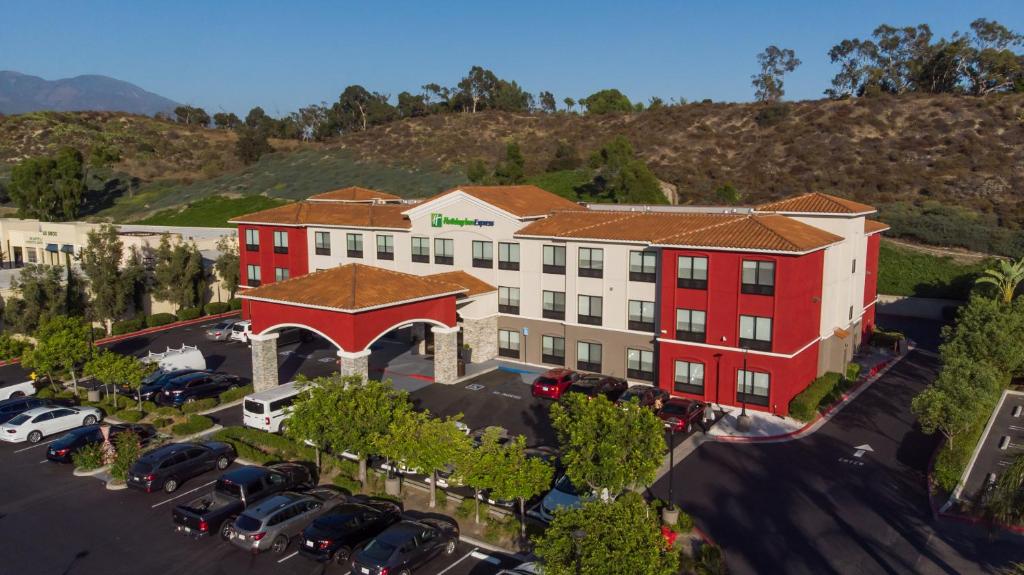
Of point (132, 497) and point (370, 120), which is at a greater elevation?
point (370, 120)

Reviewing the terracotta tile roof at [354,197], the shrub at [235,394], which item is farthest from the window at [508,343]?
the terracotta tile roof at [354,197]

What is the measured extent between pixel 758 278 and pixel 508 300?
654 inches

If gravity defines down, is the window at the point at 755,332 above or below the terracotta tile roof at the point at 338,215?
below

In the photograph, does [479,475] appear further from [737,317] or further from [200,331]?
[200,331]

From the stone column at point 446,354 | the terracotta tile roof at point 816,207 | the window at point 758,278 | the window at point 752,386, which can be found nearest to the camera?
the window at point 758,278

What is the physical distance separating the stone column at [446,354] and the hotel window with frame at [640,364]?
32.9 feet

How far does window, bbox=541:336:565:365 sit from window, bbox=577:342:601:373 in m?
1.34

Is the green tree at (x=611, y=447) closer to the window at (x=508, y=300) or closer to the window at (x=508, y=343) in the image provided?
the window at (x=508, y=300)

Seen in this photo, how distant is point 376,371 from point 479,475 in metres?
23.6

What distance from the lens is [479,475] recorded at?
24.0 meters

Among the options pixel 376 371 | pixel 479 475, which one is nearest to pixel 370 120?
pixel 376 371

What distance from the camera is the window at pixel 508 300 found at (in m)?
47.2

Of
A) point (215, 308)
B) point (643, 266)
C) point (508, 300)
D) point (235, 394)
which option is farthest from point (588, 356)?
point (215, 308)

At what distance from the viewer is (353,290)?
38.9 m
